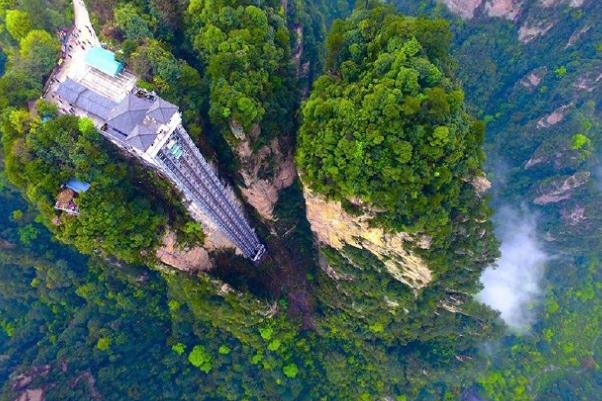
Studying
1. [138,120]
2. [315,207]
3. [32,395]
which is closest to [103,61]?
[138,120]

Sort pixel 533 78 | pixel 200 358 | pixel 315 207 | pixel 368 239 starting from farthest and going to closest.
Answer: pixel 533 78, pixel 200 358, pixel 315 207, pixel 368 239

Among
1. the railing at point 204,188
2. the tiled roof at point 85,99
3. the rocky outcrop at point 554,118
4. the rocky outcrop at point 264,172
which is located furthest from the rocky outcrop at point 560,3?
the tiled roof at point 85,99

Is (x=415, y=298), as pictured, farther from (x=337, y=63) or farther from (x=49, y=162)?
(x=49, y=162)

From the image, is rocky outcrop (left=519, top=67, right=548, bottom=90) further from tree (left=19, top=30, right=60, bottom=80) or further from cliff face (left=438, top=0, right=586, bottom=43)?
tree (left=19, top=30, right=60, bottom=80)

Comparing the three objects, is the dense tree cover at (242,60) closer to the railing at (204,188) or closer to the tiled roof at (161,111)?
the railing at (204,188)

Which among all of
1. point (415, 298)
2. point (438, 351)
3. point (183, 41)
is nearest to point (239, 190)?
point (183, 41)

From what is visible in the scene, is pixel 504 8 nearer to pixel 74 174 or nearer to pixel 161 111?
pixel 161 111
